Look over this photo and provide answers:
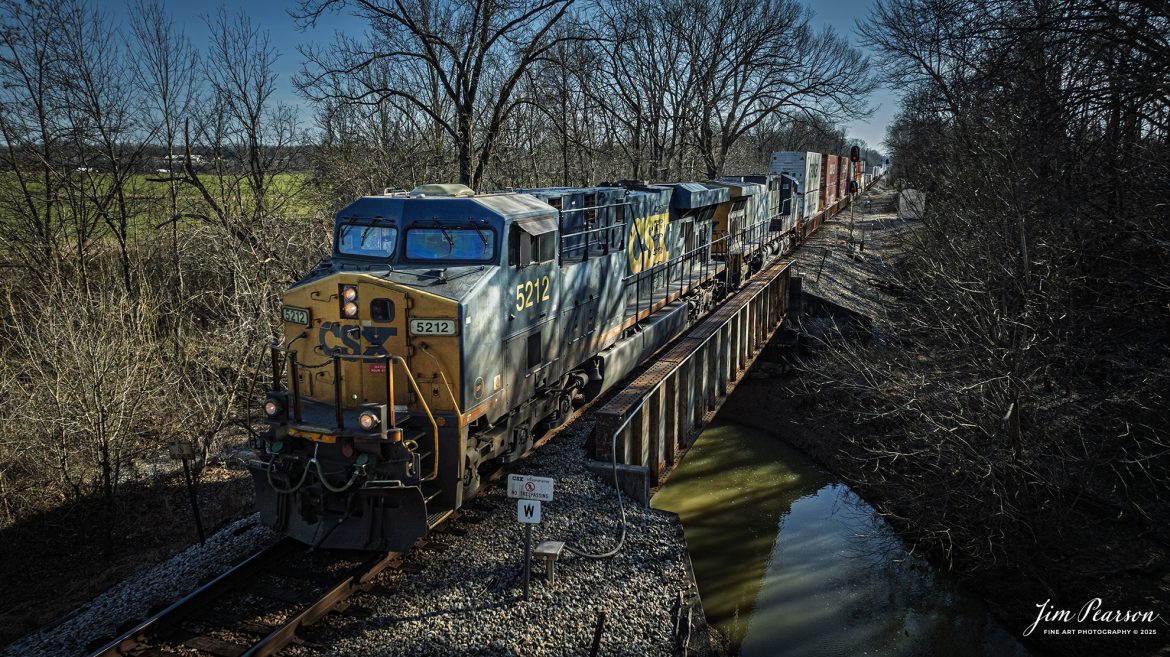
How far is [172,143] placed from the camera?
1666cm

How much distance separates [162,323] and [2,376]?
5.26m

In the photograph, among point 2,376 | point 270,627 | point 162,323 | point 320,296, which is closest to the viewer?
point 270,627

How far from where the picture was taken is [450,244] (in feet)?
27.4

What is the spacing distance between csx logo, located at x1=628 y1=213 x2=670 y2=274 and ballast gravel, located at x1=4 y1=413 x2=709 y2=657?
6.05m

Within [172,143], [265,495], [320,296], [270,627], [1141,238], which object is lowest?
[270,627]

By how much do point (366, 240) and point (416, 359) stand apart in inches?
70.3

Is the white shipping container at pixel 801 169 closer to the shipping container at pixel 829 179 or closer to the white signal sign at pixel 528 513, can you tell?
the shipping container at pixel 829 179

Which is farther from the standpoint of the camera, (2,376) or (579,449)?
(2,376)

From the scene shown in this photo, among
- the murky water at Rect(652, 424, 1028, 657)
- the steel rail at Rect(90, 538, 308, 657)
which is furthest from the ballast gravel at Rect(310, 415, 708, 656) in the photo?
the murky water at Rect(652, 424, 1028, 657)

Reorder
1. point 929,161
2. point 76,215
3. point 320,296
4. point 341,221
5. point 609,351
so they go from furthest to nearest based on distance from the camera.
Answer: point 929,161, point 76,215, point 609,351, point 341,221, point 320,296

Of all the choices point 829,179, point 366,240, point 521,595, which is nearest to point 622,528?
point 521,595

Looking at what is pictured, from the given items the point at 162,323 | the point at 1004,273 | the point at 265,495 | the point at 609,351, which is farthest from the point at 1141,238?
the point at 162,323

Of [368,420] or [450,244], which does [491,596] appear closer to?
[368,420]

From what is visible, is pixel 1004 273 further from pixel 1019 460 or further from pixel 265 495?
pixel 265 495
